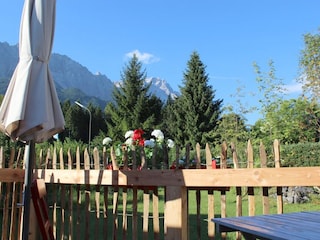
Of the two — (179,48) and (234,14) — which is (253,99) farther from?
(179,48)

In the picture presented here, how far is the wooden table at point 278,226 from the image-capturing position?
1.44 m

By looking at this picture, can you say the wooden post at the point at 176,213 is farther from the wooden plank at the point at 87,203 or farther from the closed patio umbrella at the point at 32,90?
the closed patio umbrella at the point at 32,90

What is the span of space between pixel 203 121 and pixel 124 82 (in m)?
6.89

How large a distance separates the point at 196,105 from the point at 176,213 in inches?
946

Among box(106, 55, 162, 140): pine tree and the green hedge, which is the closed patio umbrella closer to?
the green hedge

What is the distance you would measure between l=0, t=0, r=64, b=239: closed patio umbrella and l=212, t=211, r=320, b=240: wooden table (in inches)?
51.8

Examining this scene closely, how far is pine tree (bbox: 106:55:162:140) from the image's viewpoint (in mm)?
24859

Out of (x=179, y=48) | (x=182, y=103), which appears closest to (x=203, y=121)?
(x=182, y=103)

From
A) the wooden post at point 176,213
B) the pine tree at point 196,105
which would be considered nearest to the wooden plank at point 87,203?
the wooden post at point 176,213

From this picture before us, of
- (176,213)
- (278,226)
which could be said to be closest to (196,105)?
(176,213)

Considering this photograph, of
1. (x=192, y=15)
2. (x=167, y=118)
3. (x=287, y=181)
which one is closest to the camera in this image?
(x=287, y=181)

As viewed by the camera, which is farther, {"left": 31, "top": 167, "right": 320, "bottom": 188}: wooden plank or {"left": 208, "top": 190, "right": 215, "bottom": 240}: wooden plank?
{"left": 208, "top": 190, "right": 215, "bottom": 240}: wooden plank

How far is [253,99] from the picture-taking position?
12.3 metres

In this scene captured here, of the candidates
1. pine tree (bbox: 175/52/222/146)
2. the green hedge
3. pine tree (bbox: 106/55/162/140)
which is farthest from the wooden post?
pine tree (bbox: 175/52/222/146)
